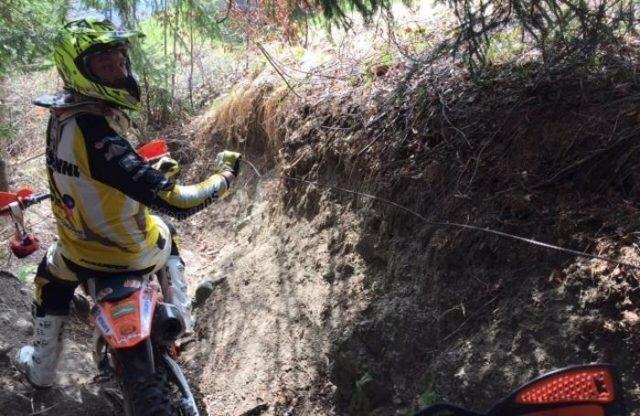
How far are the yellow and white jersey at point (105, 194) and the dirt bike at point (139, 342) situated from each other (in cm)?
17

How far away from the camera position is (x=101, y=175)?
3160 millimetres

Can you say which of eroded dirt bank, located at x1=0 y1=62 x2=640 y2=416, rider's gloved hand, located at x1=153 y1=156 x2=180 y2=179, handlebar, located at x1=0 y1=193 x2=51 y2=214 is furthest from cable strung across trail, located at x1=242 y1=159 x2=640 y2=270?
handlebar, located at x1=0 y1=193 x2=51 y2=214

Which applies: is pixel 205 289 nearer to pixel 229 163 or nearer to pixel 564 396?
pixel 229 163

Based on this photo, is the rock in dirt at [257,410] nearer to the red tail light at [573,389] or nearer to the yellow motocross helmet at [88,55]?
the yellow motocross helmet at [88,55]

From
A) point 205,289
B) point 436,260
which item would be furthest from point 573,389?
point 205,289

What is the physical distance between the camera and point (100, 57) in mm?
3271

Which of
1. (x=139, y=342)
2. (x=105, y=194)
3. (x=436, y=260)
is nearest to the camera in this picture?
(x=139, y=342)

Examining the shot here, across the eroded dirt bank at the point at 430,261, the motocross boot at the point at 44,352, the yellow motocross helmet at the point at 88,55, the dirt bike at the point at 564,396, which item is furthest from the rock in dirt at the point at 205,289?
the dirt bike at the point at 564,396

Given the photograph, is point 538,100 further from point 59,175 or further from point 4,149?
point 4,149

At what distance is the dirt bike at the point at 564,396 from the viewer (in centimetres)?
174

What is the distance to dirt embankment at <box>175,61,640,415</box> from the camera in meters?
3.16

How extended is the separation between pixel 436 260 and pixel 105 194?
6.87ft

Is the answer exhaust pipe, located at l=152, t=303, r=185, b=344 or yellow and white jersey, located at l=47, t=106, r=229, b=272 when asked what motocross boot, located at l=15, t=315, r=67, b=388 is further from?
exhaust pipe, located at l=152, t=303, r=185, b=344

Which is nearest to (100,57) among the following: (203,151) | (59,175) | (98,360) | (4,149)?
(59,175)
